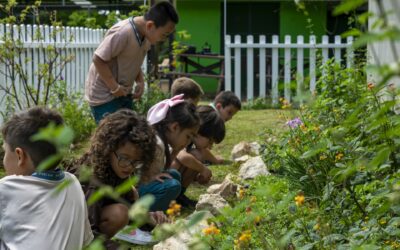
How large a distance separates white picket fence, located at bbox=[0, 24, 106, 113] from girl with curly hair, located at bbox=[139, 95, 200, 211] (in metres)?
2.94

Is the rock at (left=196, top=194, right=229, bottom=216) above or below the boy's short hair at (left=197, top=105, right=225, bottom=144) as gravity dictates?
below

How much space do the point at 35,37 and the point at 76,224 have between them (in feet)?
18.5

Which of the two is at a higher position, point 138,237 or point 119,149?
point 119,149

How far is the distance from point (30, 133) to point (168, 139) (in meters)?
2.19

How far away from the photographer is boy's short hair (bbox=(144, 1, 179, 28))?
6336 millimetres

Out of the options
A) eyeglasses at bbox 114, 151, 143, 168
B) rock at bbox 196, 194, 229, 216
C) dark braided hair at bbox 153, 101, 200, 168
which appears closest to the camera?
eyeglasses at bbox 114, 151, 143, 168

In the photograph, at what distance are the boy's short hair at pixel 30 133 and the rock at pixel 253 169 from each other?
132 inches

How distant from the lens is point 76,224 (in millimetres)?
3488

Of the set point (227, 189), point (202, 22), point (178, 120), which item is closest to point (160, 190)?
point (178, 120)

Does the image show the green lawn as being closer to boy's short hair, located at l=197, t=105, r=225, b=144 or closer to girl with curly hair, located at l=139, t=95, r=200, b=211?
boy's short hair, located at l=197, t=105, r=225, b=144

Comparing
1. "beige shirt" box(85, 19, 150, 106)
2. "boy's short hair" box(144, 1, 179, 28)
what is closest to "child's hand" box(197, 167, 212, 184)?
"beige shirt" box(85, 19, 150, 106)

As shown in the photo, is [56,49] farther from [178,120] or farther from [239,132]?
[178,120]

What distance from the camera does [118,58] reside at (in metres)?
6.50

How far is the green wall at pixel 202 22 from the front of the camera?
21.4 meters
